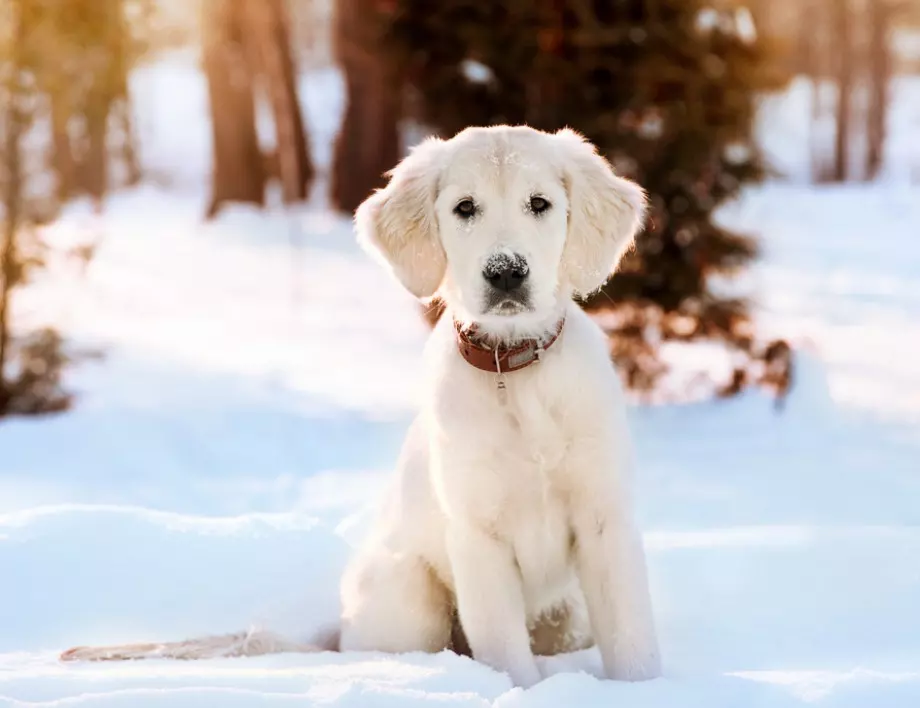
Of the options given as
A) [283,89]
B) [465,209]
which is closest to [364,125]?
[283,89]

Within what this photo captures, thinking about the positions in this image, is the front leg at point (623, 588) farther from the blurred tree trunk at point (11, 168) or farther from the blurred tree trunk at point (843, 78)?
the blurred tree trunk at point (843, 78)

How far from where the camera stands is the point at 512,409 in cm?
299

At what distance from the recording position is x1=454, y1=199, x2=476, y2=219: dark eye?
305cm

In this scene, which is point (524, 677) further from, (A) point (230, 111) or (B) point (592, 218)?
(A) point (230, 111)

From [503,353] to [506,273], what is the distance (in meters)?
0.28

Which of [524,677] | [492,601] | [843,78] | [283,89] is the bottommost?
[524,677]

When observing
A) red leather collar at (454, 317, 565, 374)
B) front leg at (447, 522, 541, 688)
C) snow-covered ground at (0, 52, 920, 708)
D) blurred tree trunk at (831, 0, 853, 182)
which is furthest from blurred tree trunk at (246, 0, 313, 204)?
front leg at (447, 522, 541, 688)

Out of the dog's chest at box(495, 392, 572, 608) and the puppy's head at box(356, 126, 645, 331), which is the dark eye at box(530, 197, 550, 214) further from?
the dog's chest at box(495, 392, 572, 608)

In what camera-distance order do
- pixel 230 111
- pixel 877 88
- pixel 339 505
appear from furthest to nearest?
pixel 877 88, pixel 230 111, pixel 339 505

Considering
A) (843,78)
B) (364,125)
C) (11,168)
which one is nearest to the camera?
(11,168)

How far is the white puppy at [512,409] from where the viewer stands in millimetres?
2953

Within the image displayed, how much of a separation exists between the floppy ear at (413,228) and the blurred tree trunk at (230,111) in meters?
16.2

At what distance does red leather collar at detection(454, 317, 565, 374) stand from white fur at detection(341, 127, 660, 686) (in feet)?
0.08

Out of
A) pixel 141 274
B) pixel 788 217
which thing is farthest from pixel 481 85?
pixel 788 217
